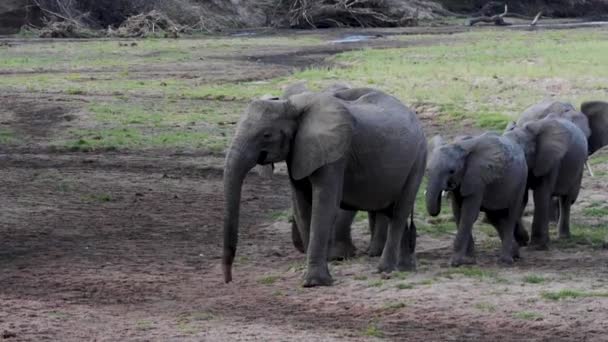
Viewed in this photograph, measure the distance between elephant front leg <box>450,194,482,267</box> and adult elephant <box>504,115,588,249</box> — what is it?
104 cm

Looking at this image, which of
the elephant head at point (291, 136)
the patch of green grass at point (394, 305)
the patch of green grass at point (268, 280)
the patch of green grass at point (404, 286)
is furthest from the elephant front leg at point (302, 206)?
the patch of green grass at point (394, 305)

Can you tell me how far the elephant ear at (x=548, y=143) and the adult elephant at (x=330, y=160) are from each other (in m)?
1.65

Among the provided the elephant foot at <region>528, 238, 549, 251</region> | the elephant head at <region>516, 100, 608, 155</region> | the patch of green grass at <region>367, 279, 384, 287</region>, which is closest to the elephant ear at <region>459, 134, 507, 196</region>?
the elephant foot at <region>528, 238, 549, 251</region>

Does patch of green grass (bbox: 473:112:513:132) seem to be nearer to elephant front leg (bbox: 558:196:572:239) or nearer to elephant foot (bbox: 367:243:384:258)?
elephant front leg (bbox: 558:196:572:239)

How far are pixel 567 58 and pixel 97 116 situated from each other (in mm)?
11712

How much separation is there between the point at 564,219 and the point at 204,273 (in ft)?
11.0

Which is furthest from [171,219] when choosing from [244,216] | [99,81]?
[99,81]

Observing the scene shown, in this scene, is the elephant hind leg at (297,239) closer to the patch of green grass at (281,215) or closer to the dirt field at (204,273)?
the dirt field at (204,273)

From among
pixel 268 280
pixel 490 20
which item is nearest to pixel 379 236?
pixel 268 280

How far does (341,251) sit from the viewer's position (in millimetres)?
11781

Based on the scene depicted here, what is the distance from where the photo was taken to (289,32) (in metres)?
47.6

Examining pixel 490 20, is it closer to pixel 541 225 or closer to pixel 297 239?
pixel 541 225

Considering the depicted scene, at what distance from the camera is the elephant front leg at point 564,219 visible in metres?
12.8

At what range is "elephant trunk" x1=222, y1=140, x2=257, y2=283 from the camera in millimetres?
9727
